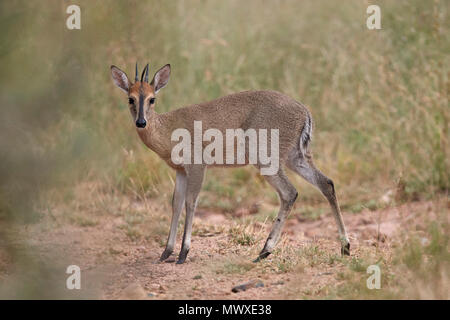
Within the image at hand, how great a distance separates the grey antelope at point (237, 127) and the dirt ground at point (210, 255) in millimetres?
331

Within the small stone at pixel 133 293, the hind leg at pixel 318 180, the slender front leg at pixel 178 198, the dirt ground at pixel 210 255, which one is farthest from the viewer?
the slender front leg at pixel 178 198

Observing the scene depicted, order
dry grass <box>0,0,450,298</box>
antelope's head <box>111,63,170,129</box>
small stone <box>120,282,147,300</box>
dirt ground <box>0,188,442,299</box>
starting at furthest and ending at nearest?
1. antelope's head <box>111,63,170,129</box>
2. dirt ground <box>0,188,442,299</box>
3. small stone <box>120,282,147,300</box>
4. dry grass <box>0,0,450,298</box>

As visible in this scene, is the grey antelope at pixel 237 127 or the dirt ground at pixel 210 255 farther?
the grey antelope at pixel 237 127

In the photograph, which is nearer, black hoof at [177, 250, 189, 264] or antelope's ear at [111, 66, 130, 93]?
black hoof at [177, 250, 189, 264]

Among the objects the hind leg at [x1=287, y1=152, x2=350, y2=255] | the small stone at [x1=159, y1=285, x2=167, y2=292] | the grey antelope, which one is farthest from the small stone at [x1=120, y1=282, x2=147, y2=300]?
the hind leg at [x1=287, y1=152, x2=350, y2=255]

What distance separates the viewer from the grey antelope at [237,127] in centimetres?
641

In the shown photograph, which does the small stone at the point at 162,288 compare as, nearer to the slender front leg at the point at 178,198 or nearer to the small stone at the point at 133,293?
the small stone at the point at 133,293

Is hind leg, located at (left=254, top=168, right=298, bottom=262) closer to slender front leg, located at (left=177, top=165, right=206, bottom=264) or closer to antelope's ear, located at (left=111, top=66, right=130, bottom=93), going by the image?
slender front leg, located at (left=177, top=165, right=206, bottom=264)

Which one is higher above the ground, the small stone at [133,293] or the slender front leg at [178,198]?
the slender front leg at [178,198]

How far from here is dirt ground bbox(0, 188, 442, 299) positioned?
5344 mm

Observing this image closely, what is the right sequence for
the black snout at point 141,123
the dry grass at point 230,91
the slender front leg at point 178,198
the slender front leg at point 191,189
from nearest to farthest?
the dry grass at point 230,91
the black snout at point 141,123
the slender front leg at point 191,189
the slender front leg at point 178,198

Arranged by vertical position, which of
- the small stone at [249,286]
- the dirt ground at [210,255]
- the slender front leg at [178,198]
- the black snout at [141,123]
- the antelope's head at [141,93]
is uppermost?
the antelope's head at [141,93]

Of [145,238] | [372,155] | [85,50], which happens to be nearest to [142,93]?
[85,50]

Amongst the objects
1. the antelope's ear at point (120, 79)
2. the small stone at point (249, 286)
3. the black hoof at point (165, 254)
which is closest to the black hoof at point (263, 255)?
the small stone at point (249, 286)
